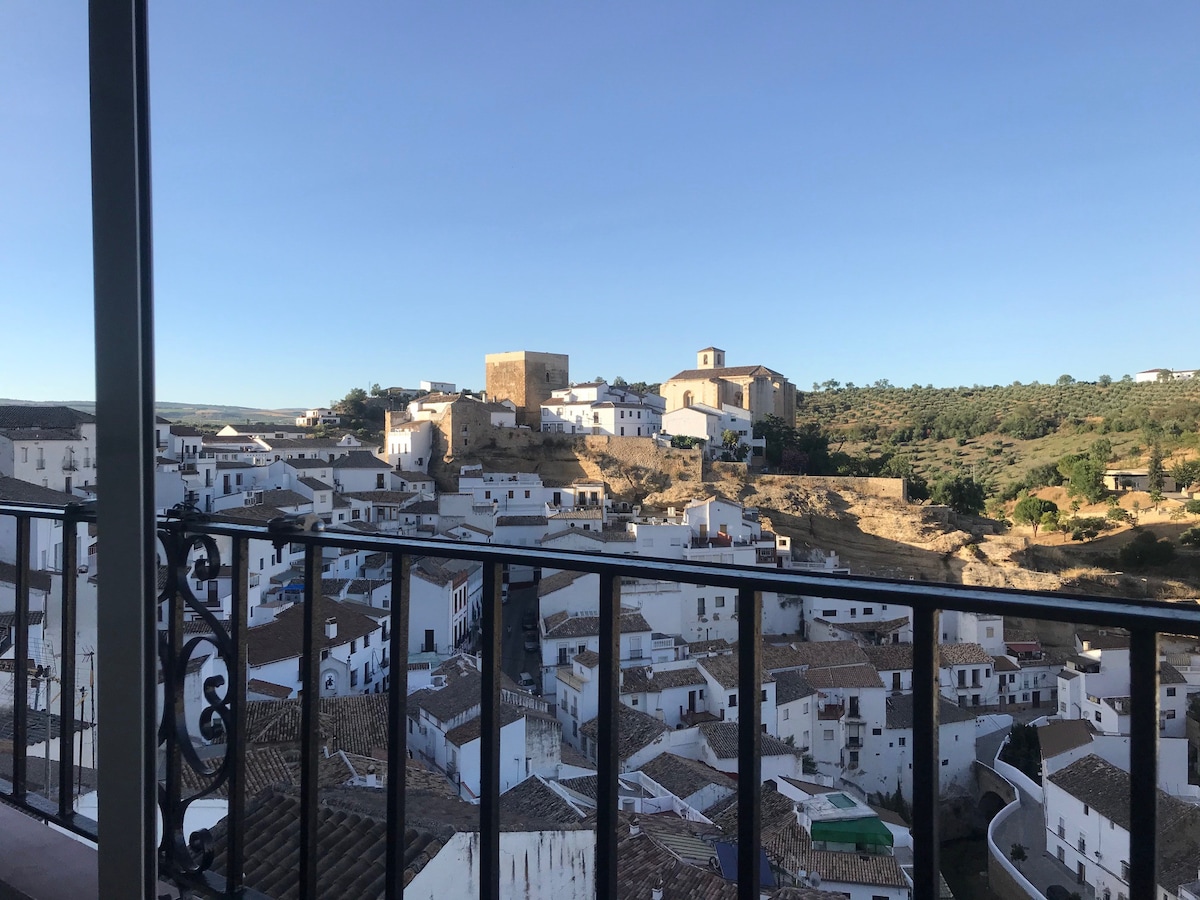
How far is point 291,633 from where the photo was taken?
1243cm

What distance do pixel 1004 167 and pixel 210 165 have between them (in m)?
1.65

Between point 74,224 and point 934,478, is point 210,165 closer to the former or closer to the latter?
point 74,224

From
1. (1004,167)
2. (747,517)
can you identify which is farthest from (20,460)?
(747,517)

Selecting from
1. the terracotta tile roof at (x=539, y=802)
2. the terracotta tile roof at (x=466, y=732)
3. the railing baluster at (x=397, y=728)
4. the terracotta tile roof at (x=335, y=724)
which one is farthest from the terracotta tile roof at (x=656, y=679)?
the railing baluster at (x=397, y=728)

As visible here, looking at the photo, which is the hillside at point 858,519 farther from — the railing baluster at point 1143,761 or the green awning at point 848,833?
the railing baluster at point 1143,761

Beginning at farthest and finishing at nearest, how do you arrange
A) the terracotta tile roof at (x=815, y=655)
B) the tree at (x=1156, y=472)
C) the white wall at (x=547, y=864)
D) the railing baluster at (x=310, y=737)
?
the tree at (x=1156, y=472), the terracotta tile roof at (x=815, y=655), the white wall at (x=547, y=864), the railing baluster at (x=310, y=737)

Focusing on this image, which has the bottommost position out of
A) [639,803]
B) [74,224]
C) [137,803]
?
[639,803]

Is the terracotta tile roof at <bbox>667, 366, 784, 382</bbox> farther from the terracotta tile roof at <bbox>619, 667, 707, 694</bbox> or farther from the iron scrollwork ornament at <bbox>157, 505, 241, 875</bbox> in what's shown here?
the iron scrollwork ornament at <bbox>157, 505, 241, 875</bbox>

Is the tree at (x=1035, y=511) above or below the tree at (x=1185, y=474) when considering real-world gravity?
below

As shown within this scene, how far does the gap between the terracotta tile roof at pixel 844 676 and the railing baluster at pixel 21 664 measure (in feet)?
37.8

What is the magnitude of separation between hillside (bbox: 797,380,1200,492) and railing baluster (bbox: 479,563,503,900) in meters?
34.4

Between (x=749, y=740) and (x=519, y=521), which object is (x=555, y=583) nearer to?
(x=519, y=521)

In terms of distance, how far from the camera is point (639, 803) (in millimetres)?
7980

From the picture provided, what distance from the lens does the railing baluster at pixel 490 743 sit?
3.57ft
